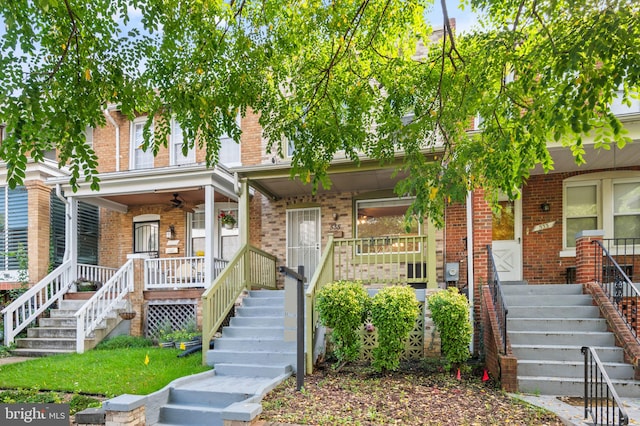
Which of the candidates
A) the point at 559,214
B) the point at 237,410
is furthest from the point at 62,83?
the point at 559,214

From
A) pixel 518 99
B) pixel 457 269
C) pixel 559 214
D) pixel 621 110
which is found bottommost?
pixel 457 269

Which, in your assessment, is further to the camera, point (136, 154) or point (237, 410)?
point (136, 154)

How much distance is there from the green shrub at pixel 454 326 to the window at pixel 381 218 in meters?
4.10

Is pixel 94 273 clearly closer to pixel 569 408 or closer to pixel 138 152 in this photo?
pixel 138 152

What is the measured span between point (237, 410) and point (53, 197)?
10.5 m

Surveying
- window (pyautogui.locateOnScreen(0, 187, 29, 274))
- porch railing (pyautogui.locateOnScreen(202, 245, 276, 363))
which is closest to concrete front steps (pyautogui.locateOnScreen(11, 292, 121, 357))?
window (pyautogui.locateOnScreen(0, 187, 29, 274))

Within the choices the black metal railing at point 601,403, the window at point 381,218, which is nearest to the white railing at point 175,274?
the window at point 381,218

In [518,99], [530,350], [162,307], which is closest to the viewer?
[518,99]

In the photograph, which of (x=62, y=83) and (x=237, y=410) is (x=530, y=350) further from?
(x=62, y=83)

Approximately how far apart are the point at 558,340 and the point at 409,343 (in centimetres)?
255

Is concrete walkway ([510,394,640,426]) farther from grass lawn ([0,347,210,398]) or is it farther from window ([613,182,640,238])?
grass lawn ([0,347,210,398])

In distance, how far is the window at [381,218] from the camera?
1156 centimetres

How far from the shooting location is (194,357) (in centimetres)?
860

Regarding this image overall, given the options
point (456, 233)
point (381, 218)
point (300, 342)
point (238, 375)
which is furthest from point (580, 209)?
point (238, 375)
